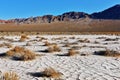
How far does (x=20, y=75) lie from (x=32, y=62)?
2831 millimetres

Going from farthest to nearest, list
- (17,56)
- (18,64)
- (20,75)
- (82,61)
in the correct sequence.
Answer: (17,56) → (82,61) → (18,64) → (20,75)

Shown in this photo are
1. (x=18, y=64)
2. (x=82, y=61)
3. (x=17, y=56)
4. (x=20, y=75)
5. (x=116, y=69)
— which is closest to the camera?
(x=20, y=75)

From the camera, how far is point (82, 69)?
10.5 m

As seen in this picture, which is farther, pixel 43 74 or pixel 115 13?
pixel 115 13

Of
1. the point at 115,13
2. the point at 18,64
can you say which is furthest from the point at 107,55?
the point at 115,13

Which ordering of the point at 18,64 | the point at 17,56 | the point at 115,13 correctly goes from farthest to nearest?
1. the point at 115,13
2. the point at 17,56
3. the point at 18,64

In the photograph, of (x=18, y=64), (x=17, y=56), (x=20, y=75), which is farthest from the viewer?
(x=17, y=56)

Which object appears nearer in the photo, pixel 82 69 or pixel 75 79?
pixel 75 79

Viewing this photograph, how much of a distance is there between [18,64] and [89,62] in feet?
9.92

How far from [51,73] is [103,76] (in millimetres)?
1697

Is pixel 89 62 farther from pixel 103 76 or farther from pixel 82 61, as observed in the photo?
pixel 103 76

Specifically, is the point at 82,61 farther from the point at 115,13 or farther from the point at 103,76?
the point at 115,13

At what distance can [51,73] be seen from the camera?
8992mm

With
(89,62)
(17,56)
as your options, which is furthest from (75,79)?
(17,56)
